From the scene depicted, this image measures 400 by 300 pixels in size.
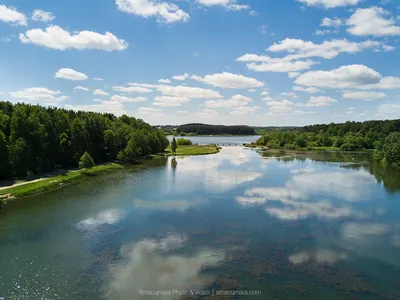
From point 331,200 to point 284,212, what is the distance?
934 cm

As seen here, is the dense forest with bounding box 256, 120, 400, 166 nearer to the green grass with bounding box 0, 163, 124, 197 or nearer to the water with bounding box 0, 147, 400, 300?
the water with bounding box 0, 147, 400, 300

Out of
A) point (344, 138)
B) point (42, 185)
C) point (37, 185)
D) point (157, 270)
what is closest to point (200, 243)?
point (157, 270)

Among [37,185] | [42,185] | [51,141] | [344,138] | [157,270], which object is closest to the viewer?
[157,270]

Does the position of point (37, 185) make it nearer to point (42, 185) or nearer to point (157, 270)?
point (42, 185)

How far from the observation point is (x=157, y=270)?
19.3 metres

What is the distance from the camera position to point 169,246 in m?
23.1

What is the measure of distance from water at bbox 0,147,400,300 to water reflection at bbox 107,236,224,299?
0.07 meters

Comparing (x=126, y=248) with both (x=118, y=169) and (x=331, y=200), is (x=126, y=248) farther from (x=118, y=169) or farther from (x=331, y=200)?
(x=118, y=169)

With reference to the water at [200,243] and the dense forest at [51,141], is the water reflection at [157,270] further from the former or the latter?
the dense forest at [51,141]

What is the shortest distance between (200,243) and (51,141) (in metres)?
43.2

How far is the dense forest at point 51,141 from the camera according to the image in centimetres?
4500

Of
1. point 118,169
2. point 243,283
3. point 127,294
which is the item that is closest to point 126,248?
point 127,294

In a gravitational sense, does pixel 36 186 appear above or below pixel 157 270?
above

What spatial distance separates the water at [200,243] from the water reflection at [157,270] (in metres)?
0.07
